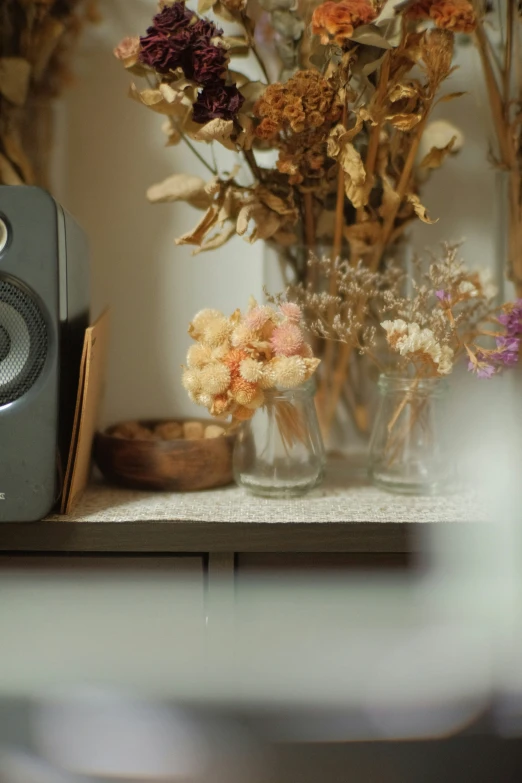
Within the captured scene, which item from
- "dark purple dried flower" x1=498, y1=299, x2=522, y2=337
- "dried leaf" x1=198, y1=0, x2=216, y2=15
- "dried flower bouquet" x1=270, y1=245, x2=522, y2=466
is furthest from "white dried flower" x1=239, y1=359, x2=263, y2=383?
"dried leaf" x1=198, y1=0, x2=216, y2=15

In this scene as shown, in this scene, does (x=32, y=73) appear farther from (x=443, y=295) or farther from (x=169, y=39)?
(x=443, y=295)

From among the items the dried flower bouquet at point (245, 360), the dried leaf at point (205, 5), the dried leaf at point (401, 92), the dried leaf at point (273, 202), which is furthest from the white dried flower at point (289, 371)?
the dried leaf at point (205, 5)

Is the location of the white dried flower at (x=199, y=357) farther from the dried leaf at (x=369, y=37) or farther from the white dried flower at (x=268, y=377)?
the dried leaf at (x=369, y=37)

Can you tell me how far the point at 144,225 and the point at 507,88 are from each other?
1.92ft

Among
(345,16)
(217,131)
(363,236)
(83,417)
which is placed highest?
(345,16)

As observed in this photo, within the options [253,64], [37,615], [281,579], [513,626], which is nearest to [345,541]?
[281,579]

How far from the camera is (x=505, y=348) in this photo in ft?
2.74

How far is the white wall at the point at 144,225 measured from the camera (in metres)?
1.10

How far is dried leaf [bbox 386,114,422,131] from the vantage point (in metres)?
0.82

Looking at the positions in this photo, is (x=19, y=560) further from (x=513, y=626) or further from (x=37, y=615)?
(x=513, y=626)

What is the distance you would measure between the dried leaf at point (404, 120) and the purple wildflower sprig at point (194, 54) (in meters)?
0.19

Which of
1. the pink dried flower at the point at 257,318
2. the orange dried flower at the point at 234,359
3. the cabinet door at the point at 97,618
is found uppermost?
the pink dried flower at the point at 257,318

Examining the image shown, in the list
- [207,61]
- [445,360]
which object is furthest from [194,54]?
[445,360]

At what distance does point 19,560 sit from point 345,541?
37 cm
